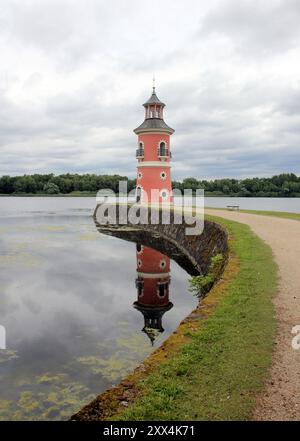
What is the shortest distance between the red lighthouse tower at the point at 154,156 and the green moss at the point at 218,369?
29.7 metres

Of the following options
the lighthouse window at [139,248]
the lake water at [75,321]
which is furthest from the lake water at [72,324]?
the lighthouse window at [139,248]

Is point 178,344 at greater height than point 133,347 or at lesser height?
greater

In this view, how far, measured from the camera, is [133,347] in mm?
8789

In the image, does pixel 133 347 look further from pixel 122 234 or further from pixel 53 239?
pixel 122 234

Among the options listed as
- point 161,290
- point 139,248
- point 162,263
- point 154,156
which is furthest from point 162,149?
point 161,290

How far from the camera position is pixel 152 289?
46.8 feet

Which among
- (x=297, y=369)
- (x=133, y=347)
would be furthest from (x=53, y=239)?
(x=297, y=369)

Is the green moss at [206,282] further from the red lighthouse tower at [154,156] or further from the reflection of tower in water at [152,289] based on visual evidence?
the red lighthouse tower at [154,156]

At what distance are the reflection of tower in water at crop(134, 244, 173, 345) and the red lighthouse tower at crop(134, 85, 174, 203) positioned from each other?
1643cm

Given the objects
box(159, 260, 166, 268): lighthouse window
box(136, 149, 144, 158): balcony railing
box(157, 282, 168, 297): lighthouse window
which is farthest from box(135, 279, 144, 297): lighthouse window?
box(136, 149, 144, 158): balcony railing

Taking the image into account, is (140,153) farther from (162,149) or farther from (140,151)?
(162,149)

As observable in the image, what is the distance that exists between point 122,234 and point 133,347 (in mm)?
22104

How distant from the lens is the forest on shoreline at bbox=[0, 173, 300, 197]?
112438 mm

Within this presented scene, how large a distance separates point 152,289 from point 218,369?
30.5 feet
